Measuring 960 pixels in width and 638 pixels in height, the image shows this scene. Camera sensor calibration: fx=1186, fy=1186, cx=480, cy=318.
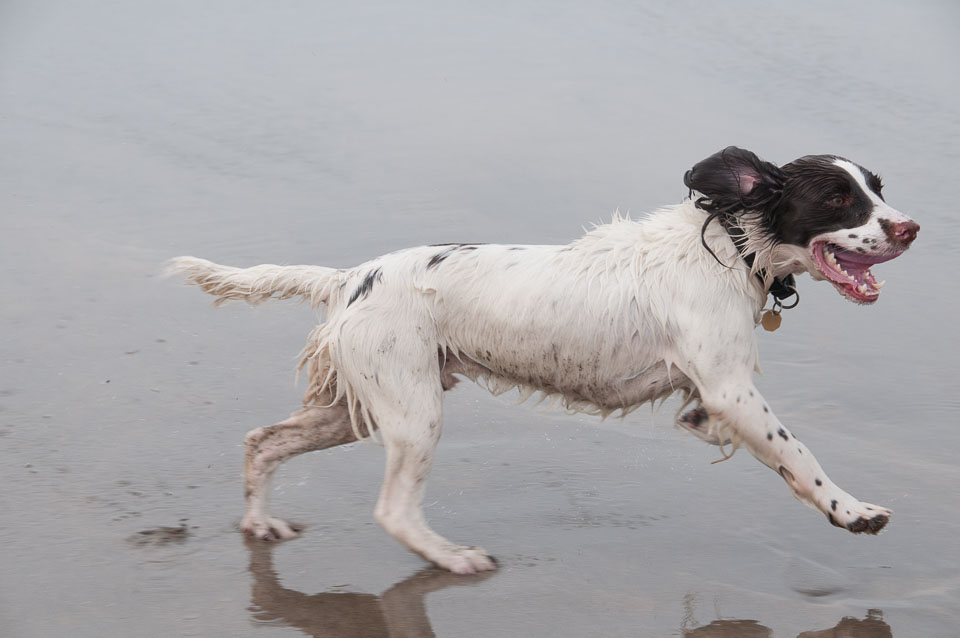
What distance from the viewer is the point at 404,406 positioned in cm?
456

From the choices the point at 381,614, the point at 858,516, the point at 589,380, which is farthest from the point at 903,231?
the point at 381,614

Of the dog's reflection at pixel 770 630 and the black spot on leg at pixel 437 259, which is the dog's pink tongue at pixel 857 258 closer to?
the dog's reflection at pixel 770 630

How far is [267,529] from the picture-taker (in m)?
4.72

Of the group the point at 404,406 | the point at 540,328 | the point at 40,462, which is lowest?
the point at 40,462

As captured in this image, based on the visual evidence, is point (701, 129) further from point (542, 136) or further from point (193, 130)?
point (193, 130)

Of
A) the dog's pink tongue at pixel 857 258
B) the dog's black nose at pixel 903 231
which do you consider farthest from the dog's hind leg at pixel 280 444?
the dog's black nose at pixel 903 231

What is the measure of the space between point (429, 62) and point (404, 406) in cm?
794

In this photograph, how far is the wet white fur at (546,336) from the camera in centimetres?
447

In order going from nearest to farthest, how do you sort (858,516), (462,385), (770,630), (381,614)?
(770,630)
(381,614)
(858,516)
(462,385)

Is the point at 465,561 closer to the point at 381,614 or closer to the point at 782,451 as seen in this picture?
the point at 381,614

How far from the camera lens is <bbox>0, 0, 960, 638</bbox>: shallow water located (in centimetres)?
432

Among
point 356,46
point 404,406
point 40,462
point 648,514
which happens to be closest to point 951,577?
point 648,514

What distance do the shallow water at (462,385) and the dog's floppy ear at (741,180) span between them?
4.37 ft

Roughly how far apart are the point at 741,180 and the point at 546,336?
969 millimetres
